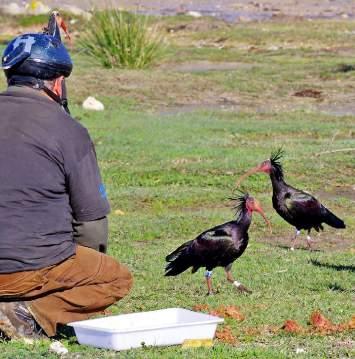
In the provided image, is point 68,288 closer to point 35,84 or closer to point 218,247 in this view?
point 35,84

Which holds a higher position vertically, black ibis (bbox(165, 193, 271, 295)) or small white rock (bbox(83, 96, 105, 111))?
black ibis (bbox(165, 193, 271, 295))

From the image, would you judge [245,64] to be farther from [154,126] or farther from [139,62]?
[154,126]

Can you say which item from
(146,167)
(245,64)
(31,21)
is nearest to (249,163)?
(146,167)

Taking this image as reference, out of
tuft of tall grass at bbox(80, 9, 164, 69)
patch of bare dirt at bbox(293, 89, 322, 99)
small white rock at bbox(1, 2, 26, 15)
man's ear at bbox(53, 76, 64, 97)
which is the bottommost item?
small white rock at bbox(1, 2, 26, 15)

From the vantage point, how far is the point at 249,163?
16688 mm

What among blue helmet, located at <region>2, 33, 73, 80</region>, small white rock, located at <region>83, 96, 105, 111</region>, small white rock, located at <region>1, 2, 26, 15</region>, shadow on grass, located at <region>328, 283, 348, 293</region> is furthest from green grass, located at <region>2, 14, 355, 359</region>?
small white rock, located at <region>1, 2, 26, 15</region>

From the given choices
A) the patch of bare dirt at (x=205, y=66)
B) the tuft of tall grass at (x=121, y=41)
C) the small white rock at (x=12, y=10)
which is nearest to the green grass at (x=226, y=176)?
the patch of bare dirt at (x=205, y=66)

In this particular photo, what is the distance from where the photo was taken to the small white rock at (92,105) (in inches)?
924

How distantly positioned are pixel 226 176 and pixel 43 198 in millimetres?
8719

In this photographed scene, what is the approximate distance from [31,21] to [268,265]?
122 ft

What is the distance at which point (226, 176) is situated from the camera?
16078mm

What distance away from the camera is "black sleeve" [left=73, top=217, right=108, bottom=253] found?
25.2 ft

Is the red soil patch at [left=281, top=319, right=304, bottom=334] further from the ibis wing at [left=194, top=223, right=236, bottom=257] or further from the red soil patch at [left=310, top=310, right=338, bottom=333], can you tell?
the ibis wing at [left=194, top=223, right=236, bottom=257]

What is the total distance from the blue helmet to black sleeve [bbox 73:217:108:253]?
0.96 meters
